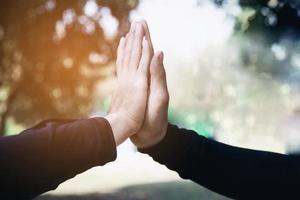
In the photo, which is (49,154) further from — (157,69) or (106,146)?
(157,69)

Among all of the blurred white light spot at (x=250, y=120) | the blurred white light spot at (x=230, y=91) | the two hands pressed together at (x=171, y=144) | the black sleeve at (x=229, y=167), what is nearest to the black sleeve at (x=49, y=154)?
the two hands pressed together at (x=171, y=144)

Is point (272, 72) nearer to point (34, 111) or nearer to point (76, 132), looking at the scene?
point (34, 111)

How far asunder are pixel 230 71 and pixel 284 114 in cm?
117

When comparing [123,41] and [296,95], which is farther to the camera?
[296,95]

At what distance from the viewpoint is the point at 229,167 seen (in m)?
0.86

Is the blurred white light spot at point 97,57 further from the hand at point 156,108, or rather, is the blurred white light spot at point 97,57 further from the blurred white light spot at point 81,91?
the hand at point 156,108

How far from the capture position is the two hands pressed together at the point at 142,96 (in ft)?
2.74

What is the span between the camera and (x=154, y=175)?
5570 mm

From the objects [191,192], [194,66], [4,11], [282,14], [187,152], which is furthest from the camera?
[194,66]

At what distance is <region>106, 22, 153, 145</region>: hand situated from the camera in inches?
31.8

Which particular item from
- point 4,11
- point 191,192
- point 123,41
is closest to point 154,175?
point 191,192

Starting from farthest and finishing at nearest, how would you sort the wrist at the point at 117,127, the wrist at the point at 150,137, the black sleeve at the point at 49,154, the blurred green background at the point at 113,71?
the blurred green background at the point at 113,71 → the wrist at the point at 150,137 → the wrist at the point at 117,127 → the black sleeve at the point at 49,154

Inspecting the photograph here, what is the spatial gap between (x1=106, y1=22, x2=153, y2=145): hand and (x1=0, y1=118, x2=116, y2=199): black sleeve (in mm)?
118

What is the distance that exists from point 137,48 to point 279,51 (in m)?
4.96
